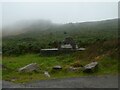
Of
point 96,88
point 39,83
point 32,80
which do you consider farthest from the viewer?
point 32,80

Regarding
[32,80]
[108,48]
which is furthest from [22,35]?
[32,80]

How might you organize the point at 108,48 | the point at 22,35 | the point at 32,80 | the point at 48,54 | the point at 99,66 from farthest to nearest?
the point at 22,35 → the point at 48,54 → the point at 108,48 → the point at 99,66 → the point at 32,80

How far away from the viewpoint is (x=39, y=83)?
1939 cm

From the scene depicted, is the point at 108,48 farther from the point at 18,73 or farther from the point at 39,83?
the point at 39,83

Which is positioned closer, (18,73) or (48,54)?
(18,73)

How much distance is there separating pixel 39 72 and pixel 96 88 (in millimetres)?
8428

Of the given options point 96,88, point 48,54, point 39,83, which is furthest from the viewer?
point 48,54

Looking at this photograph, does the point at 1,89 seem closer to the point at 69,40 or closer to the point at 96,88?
the point at 96,88

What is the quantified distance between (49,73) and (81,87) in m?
7.35

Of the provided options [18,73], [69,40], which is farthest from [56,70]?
[69,40]

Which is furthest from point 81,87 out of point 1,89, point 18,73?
point 18,73

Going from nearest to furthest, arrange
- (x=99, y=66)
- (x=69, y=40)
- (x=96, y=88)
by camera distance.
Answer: (x=96, y=88), (x=99, y=66), (x=69, y=40)

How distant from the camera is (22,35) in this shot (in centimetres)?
11450

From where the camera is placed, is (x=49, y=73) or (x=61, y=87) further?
(x=49, y=73)
